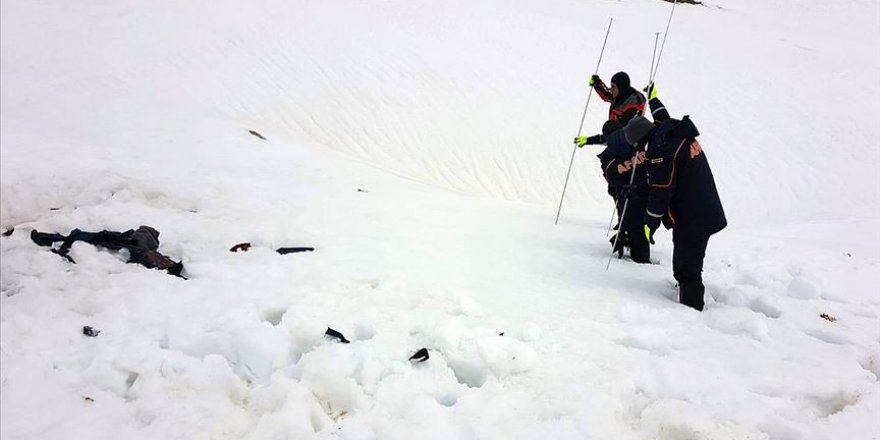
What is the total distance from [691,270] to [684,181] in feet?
2.32

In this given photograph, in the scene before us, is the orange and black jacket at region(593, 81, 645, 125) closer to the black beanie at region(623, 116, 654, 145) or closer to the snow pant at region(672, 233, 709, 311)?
the black beanie at region(623, 116, 654, 145)

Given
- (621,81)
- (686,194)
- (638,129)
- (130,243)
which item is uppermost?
(621,81)

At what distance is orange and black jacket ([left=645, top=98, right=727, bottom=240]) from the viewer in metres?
4.44

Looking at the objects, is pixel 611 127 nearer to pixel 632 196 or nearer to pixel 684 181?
pixel 632 196

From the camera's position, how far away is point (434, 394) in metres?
2.88

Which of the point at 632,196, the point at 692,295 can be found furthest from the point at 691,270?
the point at 632,196

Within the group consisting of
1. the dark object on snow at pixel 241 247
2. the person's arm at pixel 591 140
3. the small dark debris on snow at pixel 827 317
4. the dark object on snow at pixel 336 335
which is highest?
the person's arm at pixel 591 140

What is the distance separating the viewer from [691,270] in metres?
4.43

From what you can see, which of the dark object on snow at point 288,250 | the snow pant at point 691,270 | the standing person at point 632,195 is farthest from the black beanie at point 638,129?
the dark object on snow at point 288,250

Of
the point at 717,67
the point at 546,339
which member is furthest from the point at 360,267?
the point at 717,67

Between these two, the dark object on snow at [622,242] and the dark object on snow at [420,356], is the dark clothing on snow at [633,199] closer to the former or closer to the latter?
the dark object on snow at [622,242]

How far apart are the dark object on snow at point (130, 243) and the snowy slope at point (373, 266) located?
0.43 feet

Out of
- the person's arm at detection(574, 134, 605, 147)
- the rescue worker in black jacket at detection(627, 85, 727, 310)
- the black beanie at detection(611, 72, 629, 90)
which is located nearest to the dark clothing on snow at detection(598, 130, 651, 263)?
the person's arm at detection(574, 134, 605, 147)

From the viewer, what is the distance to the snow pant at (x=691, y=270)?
14.4ft
